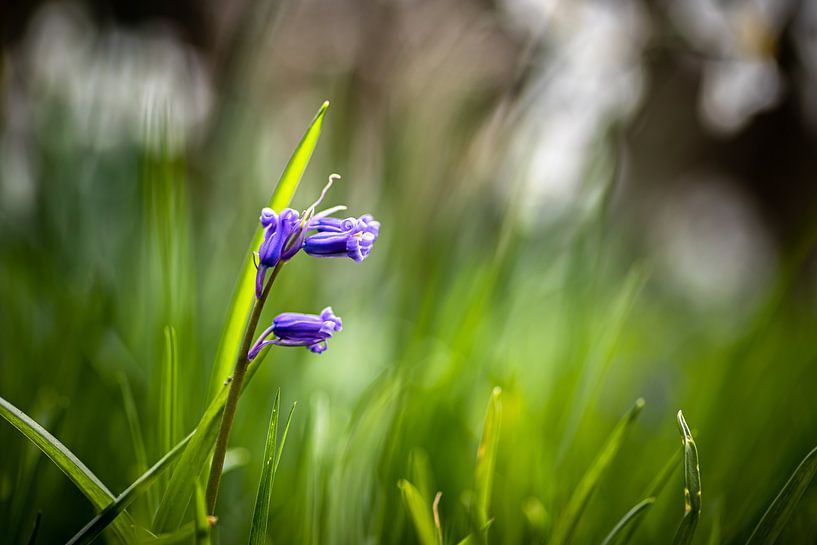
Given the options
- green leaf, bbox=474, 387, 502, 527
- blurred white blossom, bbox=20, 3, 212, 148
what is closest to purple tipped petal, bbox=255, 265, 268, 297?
green leaf, bbox=474, 387, 502, 527

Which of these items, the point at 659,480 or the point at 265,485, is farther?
the point at 659,480

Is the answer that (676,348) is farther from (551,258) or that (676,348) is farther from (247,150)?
(247,150)

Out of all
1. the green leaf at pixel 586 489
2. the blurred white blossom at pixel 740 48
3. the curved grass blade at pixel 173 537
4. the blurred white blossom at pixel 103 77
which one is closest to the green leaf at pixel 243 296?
the curved grass blade at pixel 173 537

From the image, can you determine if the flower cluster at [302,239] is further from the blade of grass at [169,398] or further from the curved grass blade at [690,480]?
the curved grass blade at [690,480]

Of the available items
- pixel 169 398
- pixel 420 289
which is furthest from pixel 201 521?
pixel 420 289

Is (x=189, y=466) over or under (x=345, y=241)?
under

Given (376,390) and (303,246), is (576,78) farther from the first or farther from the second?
(303,246)
